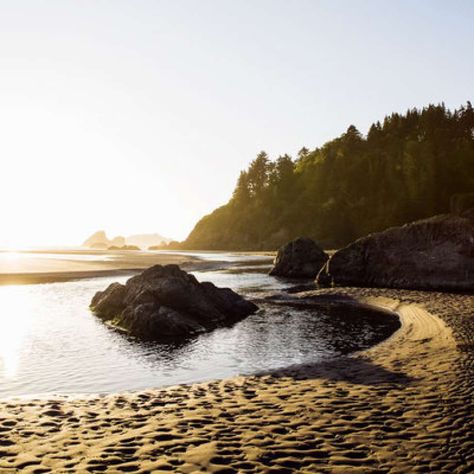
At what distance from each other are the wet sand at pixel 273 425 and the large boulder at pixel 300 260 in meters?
41.7

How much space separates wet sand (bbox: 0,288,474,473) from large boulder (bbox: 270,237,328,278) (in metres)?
41.7

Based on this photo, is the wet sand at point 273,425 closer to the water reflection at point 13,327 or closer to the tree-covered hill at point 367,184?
the water reflection at point 13,327

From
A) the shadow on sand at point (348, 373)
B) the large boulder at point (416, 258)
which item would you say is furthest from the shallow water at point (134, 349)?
the large boulder at point (416, 258)

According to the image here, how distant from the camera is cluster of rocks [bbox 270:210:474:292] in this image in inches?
1517

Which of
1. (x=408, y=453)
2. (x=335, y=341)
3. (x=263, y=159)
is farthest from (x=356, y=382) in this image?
(x=263, y=159)

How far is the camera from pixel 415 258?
41812 mm

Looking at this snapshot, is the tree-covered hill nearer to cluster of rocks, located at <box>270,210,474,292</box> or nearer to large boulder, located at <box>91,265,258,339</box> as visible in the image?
cluster of rocks, located at <box>270,210,474,292</box>

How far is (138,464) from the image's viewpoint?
27.6 ft

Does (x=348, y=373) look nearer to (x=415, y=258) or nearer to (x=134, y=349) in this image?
(x=134, y=349)

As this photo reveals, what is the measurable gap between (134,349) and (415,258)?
3087 centimetres

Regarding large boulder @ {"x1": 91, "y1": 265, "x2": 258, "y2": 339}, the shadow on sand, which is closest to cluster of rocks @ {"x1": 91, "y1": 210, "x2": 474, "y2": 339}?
large boulder @ {"x1": 91, "y1": 265, "x2": 258, "y2": 339}

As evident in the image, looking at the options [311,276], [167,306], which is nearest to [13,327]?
[167,306]

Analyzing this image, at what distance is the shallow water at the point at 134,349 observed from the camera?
15.9 meters

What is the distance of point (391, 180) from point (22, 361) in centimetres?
11983
